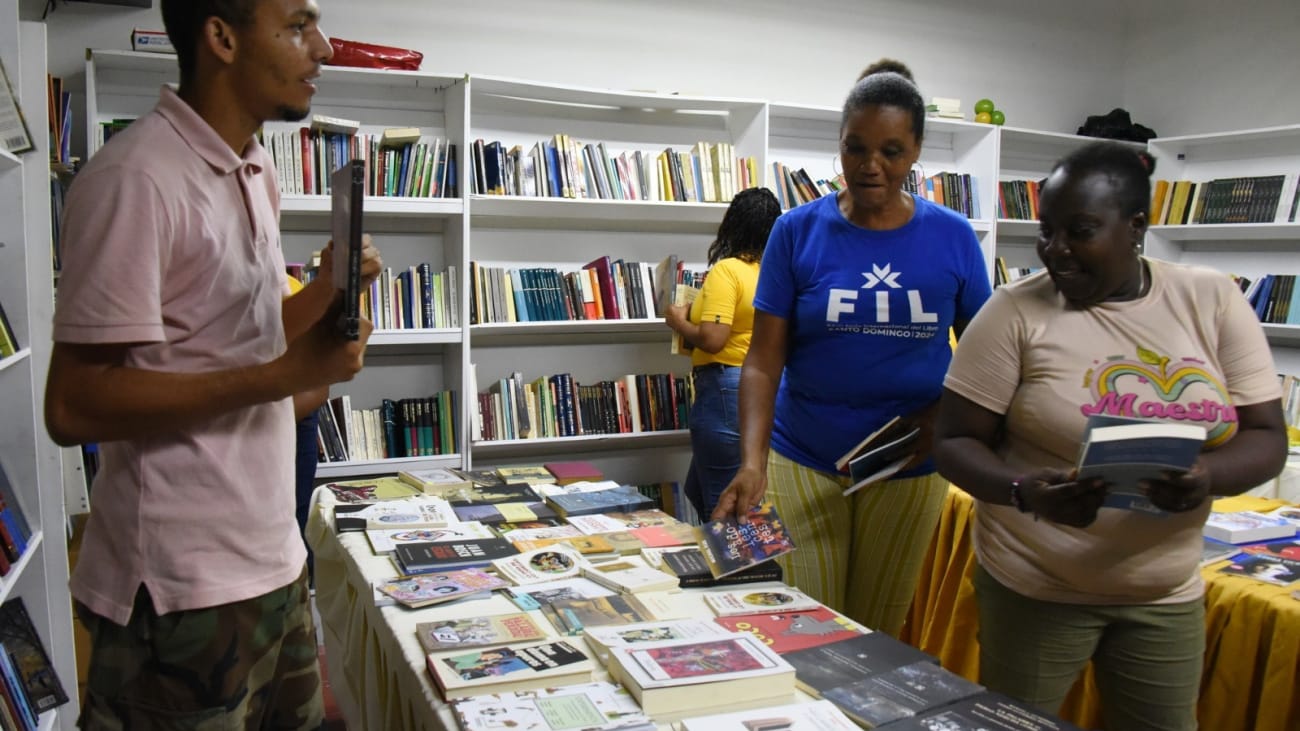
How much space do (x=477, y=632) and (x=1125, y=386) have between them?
1.11m

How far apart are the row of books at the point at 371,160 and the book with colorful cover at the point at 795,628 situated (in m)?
2.85

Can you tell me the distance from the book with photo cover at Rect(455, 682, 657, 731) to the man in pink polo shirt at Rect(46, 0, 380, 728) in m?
0.31

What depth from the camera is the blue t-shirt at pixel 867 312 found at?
185cm

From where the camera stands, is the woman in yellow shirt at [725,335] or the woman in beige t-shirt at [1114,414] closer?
the woman in beige t-shirt at [1114,414]

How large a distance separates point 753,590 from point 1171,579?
2.28 ft

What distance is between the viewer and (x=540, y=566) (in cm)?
188

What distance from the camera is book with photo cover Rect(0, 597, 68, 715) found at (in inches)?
82.0

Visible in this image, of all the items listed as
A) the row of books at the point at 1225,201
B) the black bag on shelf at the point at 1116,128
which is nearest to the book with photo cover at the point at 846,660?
the row of books at the point at 1225,201

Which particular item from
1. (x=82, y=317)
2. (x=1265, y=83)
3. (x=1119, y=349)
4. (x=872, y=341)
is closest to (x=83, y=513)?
(x=82, y=317)

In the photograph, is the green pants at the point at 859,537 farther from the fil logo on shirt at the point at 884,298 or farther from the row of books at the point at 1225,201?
the row of books at the point at 1225,201

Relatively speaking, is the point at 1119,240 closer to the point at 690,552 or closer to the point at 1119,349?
the point at 1119,349

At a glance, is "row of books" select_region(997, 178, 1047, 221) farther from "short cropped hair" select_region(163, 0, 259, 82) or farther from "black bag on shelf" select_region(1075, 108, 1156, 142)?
"short cropped hair" select_region(163, 0, 259, 82)

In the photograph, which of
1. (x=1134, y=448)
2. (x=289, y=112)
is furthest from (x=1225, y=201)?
(x=289, y=112)

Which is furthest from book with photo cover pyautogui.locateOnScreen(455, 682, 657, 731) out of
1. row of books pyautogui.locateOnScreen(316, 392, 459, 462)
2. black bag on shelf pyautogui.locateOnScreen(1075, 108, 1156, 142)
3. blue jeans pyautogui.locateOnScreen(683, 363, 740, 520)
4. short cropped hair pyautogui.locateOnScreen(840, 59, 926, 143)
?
black bag on shelf pyautogui.locateOnScreen(1075, 108, 1156, 142)
